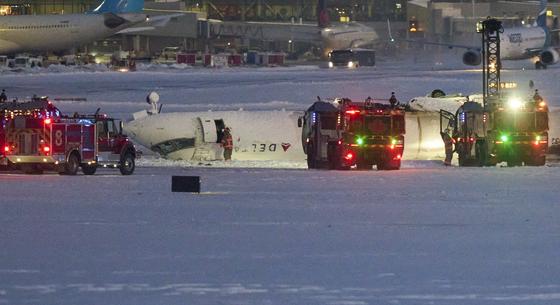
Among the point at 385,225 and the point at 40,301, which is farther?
the point at 385,225

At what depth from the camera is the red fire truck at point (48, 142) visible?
31125 mm

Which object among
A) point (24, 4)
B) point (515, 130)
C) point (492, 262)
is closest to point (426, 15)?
point (24, 4)

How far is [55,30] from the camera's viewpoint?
4077 inches

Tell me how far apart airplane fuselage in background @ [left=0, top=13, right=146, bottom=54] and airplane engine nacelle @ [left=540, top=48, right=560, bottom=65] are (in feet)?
108

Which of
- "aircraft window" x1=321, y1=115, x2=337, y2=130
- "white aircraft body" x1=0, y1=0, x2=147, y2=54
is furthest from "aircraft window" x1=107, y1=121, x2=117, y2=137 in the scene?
"white aircraft body" x1=0, y1=0, x2=147, y2=54

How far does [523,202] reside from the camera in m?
22.8

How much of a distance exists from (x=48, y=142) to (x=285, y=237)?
14.4 meters

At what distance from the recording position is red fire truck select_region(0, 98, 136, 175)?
31.1 metres

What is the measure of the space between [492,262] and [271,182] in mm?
12365

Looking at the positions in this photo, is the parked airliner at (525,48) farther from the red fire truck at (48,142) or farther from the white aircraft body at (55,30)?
the red fire truck at (48,142)

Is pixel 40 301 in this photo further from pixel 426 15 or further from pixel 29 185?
pixel 426 15

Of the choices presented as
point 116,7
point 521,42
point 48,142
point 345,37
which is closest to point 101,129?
point 48,142

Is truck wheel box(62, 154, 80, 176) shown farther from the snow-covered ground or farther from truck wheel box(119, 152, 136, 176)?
the snow-covered ground

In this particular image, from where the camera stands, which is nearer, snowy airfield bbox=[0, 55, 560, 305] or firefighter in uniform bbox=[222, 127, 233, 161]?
snowy airfield bbox=[0, 55, 560, 305]
